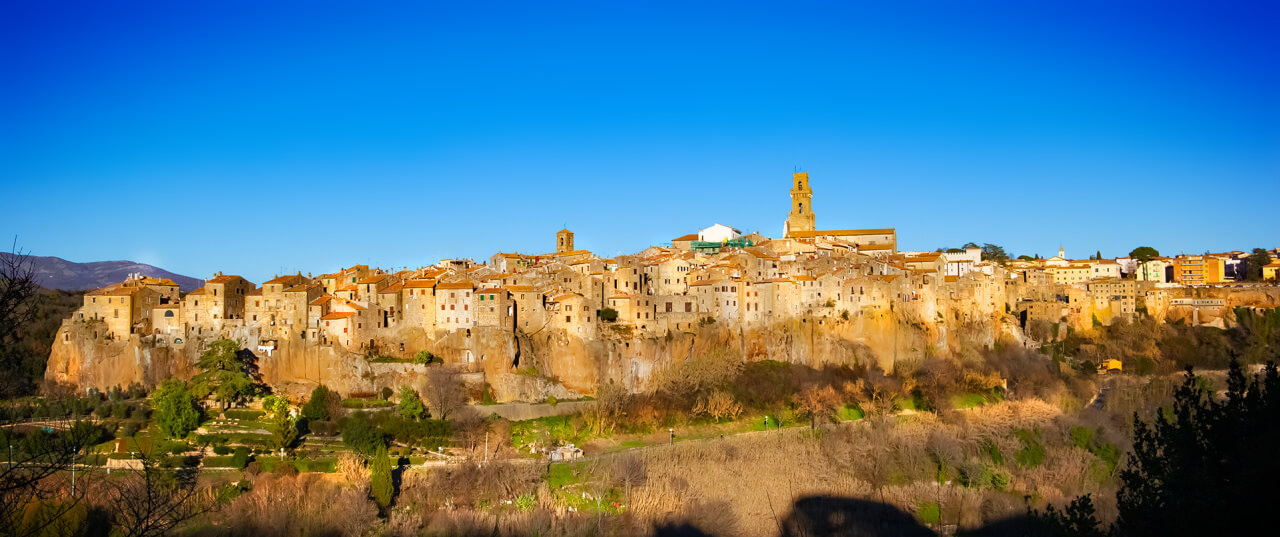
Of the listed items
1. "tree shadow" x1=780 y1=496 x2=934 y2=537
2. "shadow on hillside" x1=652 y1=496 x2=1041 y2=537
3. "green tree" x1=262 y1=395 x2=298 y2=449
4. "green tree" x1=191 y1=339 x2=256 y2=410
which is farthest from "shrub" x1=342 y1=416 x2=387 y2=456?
"tree shadow" x1=780 y1=496 x2=934 y2=537

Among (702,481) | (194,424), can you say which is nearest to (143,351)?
(194,424)

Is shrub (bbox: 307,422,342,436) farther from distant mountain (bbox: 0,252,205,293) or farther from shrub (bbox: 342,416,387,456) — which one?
distant mountain (bbox: 0,252,205,293)

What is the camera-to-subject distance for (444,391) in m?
39.4

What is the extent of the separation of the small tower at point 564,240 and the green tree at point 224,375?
2555 centimetres

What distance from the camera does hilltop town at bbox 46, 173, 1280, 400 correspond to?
133 ft

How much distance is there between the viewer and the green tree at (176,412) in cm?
3631

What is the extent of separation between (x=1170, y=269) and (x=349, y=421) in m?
59.6

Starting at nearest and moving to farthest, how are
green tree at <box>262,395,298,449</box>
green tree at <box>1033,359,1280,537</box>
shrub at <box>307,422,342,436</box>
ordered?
green tree at <box>1033,359,1280,537</box>
green tree at <box>262,395,298,449</box>
shrub at <box>307,422,342,436</box>

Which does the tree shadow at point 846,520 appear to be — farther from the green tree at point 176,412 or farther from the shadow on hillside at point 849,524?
the green tree at point 176,412

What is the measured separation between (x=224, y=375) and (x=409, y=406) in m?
7.22

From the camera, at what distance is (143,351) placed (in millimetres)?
40500

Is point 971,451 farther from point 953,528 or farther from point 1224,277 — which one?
point 1224,277

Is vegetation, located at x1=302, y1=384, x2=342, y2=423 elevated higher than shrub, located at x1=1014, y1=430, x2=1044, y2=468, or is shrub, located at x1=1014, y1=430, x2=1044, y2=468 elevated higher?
vegetation, located at x1=302, y1=384, x2=342, y2=423

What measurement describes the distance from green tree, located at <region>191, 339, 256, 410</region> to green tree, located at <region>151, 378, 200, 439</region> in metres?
0.97
